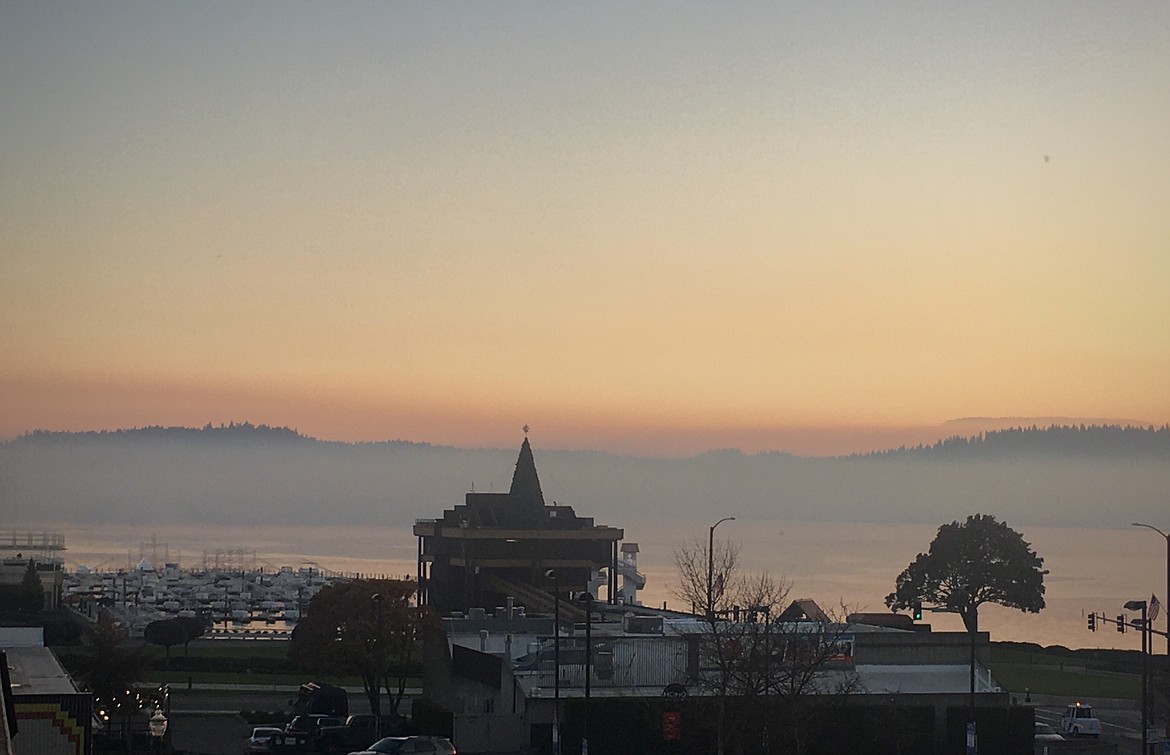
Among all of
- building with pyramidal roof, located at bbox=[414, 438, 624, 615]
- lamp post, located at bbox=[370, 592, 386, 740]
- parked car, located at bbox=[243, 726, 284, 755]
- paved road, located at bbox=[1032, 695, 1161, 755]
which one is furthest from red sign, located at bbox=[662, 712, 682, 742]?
building with pyramidal roof, located at bbox=[414, 438, 624, 615]

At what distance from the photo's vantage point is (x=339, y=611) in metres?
61.4

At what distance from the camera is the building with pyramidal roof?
9031 centimetres

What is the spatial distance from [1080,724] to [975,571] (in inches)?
1964

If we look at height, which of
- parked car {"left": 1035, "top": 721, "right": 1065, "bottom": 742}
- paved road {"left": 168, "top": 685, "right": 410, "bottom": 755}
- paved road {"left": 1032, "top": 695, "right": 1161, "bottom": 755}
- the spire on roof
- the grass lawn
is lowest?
paved road {"left": 168, "top": 685, "right": 410, "bottom": 755}

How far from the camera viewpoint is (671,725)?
144 ft

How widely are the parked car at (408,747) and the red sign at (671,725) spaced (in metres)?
6.12

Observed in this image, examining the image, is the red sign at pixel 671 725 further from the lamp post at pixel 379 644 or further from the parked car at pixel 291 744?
the lamp post at pixel 379 644

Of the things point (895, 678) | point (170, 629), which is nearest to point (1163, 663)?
point (895, 678)

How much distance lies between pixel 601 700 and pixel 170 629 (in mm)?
55358

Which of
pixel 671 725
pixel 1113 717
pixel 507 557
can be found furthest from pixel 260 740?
pixel 507 557

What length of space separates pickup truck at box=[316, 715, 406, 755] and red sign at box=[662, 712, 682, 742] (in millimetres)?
9233

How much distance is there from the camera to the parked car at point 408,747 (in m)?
41.3

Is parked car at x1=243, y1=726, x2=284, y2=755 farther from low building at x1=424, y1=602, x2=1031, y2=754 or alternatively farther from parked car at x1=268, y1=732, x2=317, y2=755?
low building at x1=424, y1=602, x2=1031, y2=754

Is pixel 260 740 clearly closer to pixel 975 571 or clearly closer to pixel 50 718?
pixel 50 718
